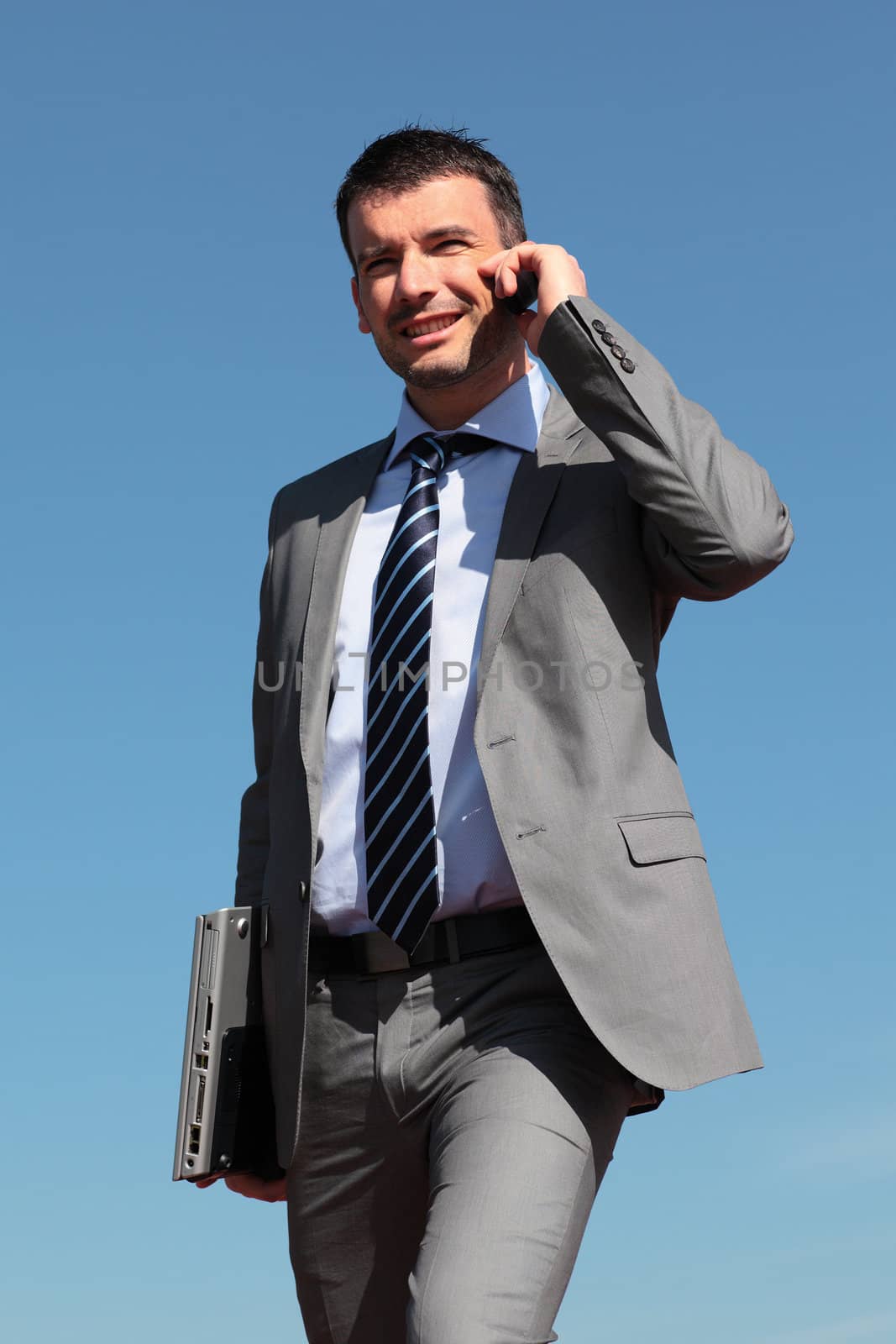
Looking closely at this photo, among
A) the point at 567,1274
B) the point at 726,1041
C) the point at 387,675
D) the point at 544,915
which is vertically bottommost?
the point at 567,1274

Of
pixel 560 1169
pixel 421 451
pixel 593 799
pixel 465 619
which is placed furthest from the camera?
pixel 421 451

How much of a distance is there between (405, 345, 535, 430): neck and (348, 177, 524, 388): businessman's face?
2 centimetres

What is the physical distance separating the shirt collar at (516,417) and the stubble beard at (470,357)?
92mm

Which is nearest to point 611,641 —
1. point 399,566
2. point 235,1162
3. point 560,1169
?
point 399,566

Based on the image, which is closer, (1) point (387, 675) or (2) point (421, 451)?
(1) point (387, 675)

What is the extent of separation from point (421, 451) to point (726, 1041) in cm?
166

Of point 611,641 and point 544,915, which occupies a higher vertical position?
point 611,641

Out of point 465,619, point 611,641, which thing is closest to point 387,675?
point 465,619

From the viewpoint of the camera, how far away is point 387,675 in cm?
388

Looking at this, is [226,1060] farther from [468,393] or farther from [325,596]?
[468,393]

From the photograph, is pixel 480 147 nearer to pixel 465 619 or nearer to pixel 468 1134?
pixel 465 619

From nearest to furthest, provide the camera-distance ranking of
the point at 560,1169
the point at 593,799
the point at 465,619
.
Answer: the point at 560,1169 < the point at 593,799 < the point at 465,619

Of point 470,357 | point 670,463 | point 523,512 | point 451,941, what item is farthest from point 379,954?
point 470,357

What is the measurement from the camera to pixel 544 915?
11.3 feet
